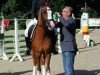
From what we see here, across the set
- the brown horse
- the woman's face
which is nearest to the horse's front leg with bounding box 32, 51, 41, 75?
the brown horse

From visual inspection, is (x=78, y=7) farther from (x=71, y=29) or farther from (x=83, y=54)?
(x=71, y=29)

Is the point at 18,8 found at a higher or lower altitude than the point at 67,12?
lower

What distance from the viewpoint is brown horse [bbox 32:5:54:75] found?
11375mm

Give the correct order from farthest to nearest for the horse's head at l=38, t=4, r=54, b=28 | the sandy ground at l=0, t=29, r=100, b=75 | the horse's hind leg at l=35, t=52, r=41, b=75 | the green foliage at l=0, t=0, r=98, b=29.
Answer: the green foliage at l=0, t=0, r=98, b=29 → the sandy ground at l=0, t=29, r=100, b=75 → the horse's hind leg at l=35, t=52, r=41, b=75 → the horse's head at l=38, t=4, r=54, b=28

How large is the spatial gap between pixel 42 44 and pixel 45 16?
34.7 inches

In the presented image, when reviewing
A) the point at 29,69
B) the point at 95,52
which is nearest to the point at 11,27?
the point at 95,52

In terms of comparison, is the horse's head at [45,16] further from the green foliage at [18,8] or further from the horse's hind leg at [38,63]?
the green foliage at [18,8]

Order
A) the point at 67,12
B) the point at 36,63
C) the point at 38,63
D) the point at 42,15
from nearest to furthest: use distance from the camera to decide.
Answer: the point at 67,12 → the point at 42,15 → the point at 38,63 → the point at 36,63

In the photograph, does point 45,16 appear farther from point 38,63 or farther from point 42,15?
point 38,63

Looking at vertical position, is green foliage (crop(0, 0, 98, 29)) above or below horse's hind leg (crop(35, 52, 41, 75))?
above

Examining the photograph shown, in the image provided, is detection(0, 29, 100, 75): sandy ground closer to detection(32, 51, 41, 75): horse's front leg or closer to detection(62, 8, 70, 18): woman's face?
detection(32, 51, 41, 75): horse's front leg

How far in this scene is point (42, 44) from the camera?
11.6 meters

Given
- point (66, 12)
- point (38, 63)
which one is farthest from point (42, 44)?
point (66, 12)

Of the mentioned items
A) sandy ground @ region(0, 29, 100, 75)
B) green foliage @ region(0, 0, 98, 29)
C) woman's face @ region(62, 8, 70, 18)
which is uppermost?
woman's face @ region(62, 8, 70, 18)
